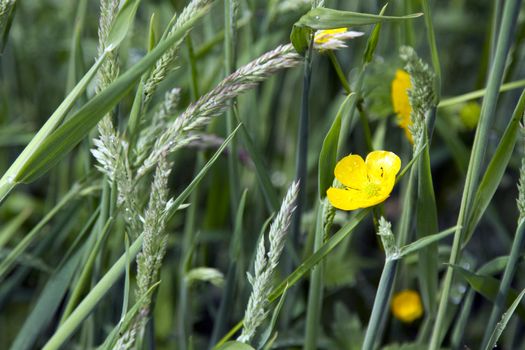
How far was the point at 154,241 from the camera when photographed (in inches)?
24.3

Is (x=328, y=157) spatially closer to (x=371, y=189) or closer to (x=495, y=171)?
(x=371, y=189)

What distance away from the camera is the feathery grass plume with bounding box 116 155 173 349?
60 centimetres

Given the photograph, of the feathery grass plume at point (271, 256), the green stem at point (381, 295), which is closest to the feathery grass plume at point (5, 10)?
the feathery grass plume at point (271, 256)

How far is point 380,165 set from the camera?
72 cm

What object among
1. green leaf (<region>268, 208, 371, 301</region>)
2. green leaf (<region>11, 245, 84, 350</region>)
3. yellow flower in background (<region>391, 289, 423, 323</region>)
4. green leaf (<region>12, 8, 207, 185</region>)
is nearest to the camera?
green leaf (<region>12, 8, 207, 185</region>)

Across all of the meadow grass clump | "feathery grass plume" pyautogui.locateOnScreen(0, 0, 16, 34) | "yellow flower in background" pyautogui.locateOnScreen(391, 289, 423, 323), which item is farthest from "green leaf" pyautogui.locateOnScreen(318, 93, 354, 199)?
"yellow flower in background" pyautogui.locateOnScreen(391, 289, 423, 323)

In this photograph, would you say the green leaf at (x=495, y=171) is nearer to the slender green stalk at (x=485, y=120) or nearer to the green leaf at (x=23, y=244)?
the slender green stalk at (x=485, y=120)

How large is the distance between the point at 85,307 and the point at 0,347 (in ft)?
2.04

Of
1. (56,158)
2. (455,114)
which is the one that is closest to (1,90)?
(56,158)

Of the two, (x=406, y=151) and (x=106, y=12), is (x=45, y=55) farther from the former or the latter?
(x=106, y=12)

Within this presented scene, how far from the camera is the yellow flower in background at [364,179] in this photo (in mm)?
659

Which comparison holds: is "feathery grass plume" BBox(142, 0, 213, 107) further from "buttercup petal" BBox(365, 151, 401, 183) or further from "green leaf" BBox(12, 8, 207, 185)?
"buttercup petal" BBox(365, 151, 401, 183)

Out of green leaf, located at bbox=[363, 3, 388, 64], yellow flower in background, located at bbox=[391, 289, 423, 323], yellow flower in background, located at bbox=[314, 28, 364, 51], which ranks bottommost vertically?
yellow flower in background, located at bbox=[391, 289, 423, 323]

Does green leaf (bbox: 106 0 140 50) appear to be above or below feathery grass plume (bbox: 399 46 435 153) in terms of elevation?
above
